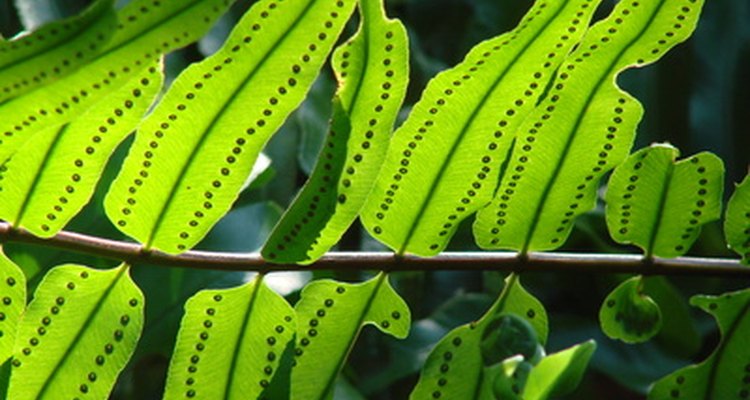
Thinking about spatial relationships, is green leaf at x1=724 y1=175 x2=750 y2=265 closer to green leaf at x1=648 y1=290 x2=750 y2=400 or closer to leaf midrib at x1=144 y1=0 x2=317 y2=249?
green leaf at x1=648 y1=290 x2=750 y2=400

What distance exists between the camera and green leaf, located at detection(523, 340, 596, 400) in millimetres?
1118

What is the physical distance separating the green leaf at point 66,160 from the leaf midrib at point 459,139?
38cm

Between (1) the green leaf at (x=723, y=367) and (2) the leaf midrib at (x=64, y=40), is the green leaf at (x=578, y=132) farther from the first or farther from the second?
(2) the leaf midrib at (x=64, y=40)

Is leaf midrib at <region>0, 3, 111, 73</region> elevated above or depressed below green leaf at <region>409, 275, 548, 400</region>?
above

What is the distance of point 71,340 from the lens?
4.58ft

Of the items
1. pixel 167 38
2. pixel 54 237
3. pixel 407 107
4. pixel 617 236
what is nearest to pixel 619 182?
pixel 617 236

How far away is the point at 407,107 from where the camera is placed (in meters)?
2.71

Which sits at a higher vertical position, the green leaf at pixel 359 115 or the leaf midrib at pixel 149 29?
the leaf midrib at pixel 149 29

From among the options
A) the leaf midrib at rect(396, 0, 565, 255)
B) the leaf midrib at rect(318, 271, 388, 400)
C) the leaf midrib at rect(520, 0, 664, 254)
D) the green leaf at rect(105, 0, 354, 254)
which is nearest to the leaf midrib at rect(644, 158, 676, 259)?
the leaf midrib at rect(520, 0, 664, 254)

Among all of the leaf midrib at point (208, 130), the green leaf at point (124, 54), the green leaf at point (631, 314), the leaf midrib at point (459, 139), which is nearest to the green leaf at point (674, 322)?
the green leaf at point (631, 314)

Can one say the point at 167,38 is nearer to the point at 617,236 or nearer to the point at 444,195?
the point at 444,195

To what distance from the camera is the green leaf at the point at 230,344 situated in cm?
143

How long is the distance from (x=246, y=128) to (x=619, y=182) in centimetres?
51

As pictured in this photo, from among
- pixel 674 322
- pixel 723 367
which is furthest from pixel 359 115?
pixel 674 322
